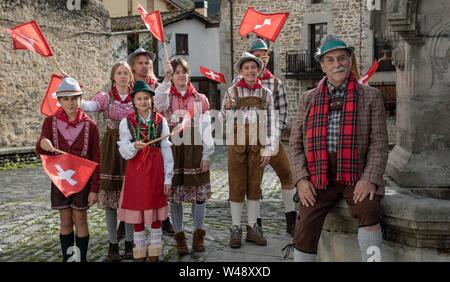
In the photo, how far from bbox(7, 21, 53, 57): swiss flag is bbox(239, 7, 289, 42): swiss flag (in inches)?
86.3

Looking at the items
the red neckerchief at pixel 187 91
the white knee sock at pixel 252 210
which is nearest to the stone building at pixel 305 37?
the white knee sock at pixel 252 210

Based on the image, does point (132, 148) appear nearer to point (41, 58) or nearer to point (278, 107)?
point (278, 107)

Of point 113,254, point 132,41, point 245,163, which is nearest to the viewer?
point 113,254

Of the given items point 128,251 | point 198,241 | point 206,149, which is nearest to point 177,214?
point 198,241

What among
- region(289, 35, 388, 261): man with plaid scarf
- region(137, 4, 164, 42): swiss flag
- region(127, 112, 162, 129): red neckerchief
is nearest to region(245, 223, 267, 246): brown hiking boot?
region(127, 112, 162, 129): red neckerchief

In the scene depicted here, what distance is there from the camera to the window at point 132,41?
2558 centimetres

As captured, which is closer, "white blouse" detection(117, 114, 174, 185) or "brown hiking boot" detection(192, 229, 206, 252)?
"white blouse" detection(117, 114, 174, 185)

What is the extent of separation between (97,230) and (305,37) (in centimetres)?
1961

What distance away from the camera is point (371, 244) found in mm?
3252

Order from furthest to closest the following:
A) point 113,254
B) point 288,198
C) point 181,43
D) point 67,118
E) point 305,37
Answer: point 181,43
point 305,37
point 288,198
point 113,254
point 67,118

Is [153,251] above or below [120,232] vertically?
above

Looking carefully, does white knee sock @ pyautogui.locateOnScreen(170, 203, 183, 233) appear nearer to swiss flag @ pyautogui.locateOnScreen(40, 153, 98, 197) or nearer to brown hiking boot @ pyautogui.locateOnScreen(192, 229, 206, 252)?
brown hiking boot @ pyautogui.locateOnScreen(192, 229, 206, 252)

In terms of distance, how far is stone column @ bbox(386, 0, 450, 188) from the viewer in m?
3.59
